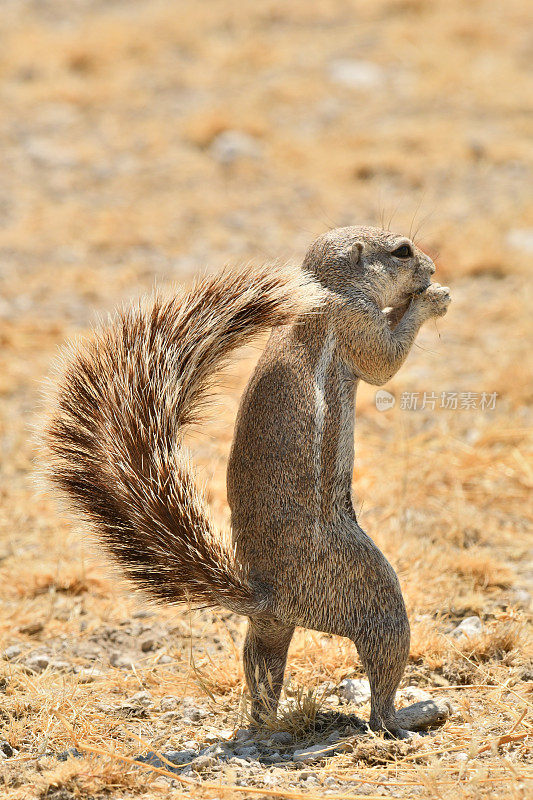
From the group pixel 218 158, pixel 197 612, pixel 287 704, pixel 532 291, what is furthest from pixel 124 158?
pixel 287 704

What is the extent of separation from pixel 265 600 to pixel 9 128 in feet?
29.2

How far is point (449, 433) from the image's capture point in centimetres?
612

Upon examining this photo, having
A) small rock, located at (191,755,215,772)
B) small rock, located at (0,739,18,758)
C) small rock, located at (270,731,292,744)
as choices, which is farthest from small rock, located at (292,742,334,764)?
small rock, located at (0,739,18,758)

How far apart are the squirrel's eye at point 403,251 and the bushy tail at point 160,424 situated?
0.40 m

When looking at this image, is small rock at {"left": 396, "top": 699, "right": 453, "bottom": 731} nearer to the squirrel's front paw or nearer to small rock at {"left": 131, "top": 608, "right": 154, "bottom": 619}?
the squirrel's front paw

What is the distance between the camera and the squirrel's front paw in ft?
11.4

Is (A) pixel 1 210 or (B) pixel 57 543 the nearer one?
(B) pixel 57 543

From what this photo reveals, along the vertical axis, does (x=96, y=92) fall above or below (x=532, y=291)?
above

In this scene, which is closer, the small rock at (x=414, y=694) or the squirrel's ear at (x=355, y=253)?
the squirrel's ear at (x=355, y=253)

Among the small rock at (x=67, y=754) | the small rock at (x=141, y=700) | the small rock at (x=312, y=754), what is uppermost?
the small rock at (x=312, y=754)

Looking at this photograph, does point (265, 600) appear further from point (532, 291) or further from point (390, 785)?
point (532, 291)

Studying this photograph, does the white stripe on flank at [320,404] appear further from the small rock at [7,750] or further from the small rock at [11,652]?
the small rock at [11,652]

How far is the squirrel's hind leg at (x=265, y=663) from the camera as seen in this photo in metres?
3.30

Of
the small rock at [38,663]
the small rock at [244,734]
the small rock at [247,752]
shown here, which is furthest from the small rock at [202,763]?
the small rock at [38,663]
